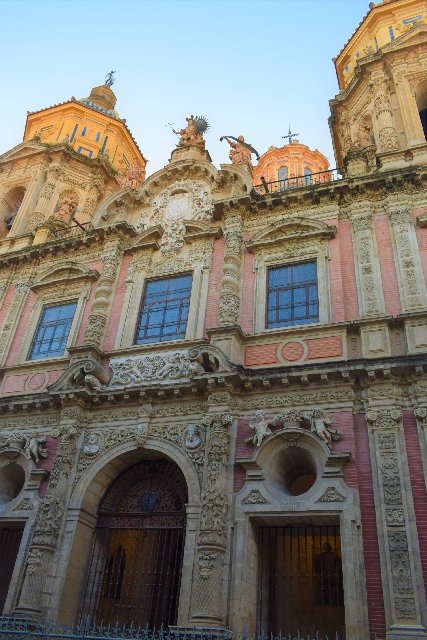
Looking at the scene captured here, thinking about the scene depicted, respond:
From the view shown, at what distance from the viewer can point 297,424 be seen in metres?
11.5

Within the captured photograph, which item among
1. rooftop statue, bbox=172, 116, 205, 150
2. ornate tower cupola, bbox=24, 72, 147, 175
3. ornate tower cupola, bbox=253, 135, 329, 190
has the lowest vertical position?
rooftop statue, bbox=172, 116, 205, 150

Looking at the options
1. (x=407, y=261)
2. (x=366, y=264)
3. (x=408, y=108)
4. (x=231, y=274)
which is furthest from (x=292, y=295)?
(x=408, y=108)

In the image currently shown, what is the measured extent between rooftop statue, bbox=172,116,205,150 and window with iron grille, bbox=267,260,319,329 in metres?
6.90

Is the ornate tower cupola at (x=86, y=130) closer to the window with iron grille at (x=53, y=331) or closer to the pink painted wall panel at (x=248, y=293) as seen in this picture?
the window with iron grille at (x=53, y=331)

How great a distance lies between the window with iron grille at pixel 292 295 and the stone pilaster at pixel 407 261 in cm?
208

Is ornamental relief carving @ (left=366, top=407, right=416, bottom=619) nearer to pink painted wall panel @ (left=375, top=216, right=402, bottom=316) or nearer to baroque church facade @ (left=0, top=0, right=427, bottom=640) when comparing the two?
baroque church facade @ (left=0, top=0, right=427, bottom=640)

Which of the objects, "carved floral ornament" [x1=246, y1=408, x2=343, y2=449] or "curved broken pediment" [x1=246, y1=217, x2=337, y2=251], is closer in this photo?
"carved floral ornament" [x1=246, y1=408, x2=343, y2=449]

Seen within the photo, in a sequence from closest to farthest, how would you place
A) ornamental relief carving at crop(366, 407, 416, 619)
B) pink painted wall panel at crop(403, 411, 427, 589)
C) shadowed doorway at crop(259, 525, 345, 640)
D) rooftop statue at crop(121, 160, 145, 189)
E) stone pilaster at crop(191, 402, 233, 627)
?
1. ornamental relief carving at crop(366, 407, 416, 619)
2. pink painted wall panel at crop(403, 411, 427, 589)
3. stone pilaster at crop(191, 402, 233, 627)
4. shadowed doorway at crop(259, 525, 345, 640)
5. rooftop statue at crop(121, 160, 145, 189)

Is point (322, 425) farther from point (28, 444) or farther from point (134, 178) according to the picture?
point (134, 178)

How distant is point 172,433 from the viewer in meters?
12.6

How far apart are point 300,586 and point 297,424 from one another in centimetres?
371

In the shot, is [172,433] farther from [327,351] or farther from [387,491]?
[387,491]

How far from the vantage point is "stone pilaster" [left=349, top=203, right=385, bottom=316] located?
12.7m

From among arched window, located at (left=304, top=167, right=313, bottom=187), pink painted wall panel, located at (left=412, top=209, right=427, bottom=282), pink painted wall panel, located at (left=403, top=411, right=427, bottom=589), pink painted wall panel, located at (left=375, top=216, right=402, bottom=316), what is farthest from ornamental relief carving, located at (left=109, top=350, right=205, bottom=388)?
arched window, located at (left=304, top=167, right=313, bottom=187)
